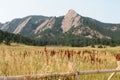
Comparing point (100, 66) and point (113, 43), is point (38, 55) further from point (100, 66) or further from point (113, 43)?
point (113, 43)

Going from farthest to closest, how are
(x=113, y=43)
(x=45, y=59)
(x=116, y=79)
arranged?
(x=113, y=43)
(x=116, y=79)
(x=45, y=59)

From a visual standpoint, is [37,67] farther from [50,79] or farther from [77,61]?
[77,61]

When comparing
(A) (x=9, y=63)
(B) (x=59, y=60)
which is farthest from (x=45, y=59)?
(A) (x=9, y=63)

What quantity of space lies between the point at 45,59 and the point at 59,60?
54cm

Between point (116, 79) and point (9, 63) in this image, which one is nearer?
point (9, 63)

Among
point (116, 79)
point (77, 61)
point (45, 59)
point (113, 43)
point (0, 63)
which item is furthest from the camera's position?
point (113, 43)

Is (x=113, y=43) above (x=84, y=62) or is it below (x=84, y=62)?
below

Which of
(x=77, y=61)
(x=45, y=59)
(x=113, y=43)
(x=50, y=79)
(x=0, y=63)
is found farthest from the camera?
(x=113, y=43)

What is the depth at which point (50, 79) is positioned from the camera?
9164 mm

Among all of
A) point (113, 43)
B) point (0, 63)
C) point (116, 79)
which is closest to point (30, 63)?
point (0, 63)

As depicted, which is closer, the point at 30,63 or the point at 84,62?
the point at 30,63

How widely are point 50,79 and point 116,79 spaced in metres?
4.02

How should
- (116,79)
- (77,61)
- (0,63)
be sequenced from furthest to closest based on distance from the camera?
(77,61)
(116,79)
(0,63)

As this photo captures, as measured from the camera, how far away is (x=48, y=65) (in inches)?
412
